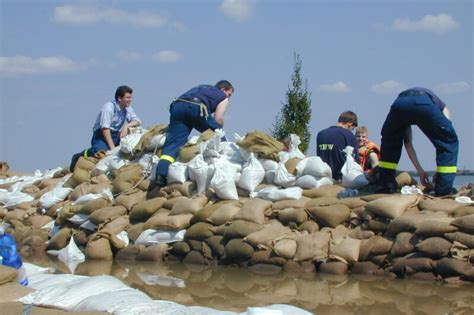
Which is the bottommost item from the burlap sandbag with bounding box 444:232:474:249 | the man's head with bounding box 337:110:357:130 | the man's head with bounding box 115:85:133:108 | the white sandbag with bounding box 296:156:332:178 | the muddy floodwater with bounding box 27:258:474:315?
the muddy floodwater with bounding box 27:258:474:315

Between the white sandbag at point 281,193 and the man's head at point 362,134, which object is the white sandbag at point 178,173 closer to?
the white sandbag at point 281,193

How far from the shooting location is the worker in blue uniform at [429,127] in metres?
5.79

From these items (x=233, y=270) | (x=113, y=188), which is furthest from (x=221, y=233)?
(x=113, y=188)

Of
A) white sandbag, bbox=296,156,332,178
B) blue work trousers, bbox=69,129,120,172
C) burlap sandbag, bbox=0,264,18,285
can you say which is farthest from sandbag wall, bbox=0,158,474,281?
burlap sandbag, bbox=0,264,18,285

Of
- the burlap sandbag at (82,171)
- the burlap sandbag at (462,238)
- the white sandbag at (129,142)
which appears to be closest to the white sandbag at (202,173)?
the white sandbag at (129,142)

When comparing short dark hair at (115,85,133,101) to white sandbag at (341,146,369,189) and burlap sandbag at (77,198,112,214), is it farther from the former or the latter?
white sandbag at (341,146,369,189)

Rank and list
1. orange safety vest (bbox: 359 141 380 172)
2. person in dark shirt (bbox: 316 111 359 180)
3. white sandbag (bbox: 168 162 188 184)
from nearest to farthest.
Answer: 1. person in dark shirt (bbox: 316 111 359 180)
2. orange safety vest (bbox: 359 141 380 172)
3. white sandbag (bbox: 168 162 188 184)

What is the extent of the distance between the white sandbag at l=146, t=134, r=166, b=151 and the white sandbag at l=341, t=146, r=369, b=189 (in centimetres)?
222

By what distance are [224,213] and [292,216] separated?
1.98 ft

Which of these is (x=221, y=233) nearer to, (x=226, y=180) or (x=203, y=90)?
(x=226, y=180)

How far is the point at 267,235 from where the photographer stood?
584 centimetres

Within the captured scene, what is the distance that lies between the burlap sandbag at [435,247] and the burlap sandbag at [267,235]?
1149 mm

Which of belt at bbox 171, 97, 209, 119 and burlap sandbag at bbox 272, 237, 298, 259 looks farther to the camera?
belt at bbox 171, 97, 209, 119

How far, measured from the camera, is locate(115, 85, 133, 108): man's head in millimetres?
8789
